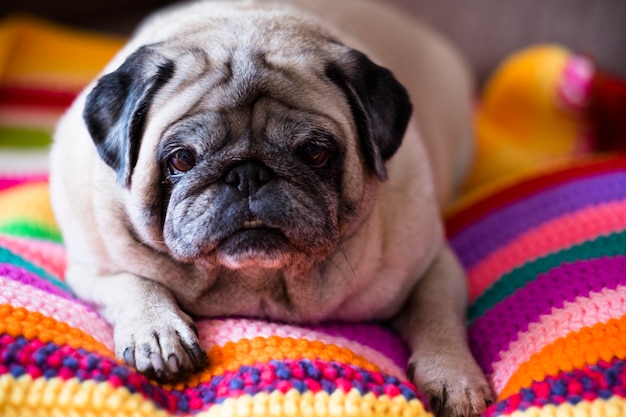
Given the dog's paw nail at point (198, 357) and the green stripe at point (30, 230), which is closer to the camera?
the dog's paw nail at point (198, 357)

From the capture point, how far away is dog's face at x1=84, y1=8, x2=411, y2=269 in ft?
6.07

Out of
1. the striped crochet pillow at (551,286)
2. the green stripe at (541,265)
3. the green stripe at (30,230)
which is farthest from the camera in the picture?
the green stripe at (30,230)

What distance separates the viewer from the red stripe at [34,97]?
366 cm

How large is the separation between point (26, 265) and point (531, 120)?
105 inches

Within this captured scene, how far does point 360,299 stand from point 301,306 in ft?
0.66

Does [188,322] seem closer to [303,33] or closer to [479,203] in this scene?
[303,33]

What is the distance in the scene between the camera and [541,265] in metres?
2.32

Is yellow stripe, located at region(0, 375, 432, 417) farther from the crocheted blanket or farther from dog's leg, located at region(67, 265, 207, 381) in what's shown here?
dog's leg, located at region(67, 265, 207, 381)

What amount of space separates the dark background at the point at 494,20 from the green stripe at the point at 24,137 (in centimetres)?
108

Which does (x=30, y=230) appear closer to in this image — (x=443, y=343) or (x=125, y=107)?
(x=125, y=107)

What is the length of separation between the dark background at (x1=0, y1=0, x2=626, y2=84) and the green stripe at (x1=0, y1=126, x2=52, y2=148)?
1.08 meters

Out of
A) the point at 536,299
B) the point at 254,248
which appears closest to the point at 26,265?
the point at 254,248

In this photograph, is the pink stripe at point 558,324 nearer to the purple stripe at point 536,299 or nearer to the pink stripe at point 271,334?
the purple stripe at point 536,299

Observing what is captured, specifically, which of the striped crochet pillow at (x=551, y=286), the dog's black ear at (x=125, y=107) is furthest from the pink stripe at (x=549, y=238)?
the dog's black ear at (x=125, y=107)
